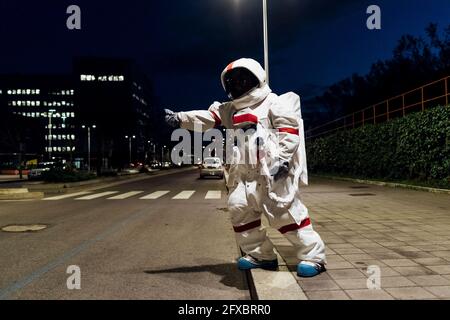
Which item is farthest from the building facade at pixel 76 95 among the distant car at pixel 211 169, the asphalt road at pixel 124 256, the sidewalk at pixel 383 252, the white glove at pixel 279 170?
the white glove at pixel 279 170

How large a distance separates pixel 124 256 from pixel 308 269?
2897 mm

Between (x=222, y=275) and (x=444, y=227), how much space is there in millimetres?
4728

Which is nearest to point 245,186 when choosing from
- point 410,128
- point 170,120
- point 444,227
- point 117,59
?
point 170,120

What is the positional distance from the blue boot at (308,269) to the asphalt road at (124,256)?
63cm

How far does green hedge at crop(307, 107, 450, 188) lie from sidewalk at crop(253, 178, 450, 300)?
5915mm

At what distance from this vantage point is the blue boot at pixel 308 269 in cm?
442

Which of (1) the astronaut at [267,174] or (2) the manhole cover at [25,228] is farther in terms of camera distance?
(2) the manhole cover at [25,228]

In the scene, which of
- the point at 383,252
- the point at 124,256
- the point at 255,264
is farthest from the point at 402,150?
the point at 255,264

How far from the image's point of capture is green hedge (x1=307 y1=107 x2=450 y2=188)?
52.0 ft

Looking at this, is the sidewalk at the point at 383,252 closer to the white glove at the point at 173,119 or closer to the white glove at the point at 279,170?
the white glove at the point at 279,170

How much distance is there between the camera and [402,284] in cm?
418

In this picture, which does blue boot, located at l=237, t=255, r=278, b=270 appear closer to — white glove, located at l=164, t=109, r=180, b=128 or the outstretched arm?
the outstretched arm

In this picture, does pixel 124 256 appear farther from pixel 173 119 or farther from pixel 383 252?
pixel 383 252

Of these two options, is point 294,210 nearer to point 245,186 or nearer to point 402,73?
point 245,186
